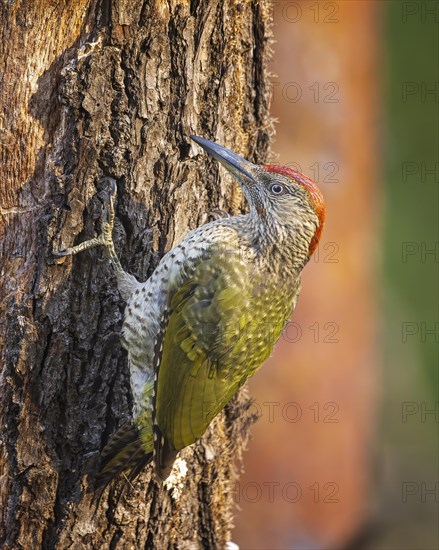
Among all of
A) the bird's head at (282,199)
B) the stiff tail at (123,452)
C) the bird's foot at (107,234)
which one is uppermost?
the bird's head at (282,199)

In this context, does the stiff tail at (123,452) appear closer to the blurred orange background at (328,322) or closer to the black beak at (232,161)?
the black beak at (232,161)

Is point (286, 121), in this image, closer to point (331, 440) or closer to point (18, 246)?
point (331, 440)

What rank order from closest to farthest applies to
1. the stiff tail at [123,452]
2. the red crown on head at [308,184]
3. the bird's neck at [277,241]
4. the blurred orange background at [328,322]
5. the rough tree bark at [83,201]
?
1. the rough tree bark at [83,201]
2. the stiff tail at [123,452]
3. the red crown on head at [308,184]
4. the bird's neck at [277,241]
5. the blurred orange background at [328,322]

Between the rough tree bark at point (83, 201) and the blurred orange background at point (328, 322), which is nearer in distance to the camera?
the rough tree bark at point (83, 201)

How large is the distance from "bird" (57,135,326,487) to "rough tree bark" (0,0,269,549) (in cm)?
9

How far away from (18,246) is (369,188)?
4.10 metres

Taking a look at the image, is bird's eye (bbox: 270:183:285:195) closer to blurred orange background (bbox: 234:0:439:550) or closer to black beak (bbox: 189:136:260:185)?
black beak (bbox: 189:136:260:185)

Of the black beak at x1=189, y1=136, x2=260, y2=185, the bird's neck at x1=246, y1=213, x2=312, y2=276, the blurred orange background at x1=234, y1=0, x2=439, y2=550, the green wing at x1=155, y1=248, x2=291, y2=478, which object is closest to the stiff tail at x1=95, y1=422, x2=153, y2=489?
the green wing at x1=155, y1=248, x2=291, y2=478

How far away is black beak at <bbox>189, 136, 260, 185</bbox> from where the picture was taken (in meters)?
3.56

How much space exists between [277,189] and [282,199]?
55mm

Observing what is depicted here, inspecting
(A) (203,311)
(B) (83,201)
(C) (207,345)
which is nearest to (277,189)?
(A) (203,311)

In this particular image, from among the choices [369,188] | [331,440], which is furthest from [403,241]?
[331,440]

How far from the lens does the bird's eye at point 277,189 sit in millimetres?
3797

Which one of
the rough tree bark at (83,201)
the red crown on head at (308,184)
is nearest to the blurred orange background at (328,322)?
the red crown on head at (308,184)
